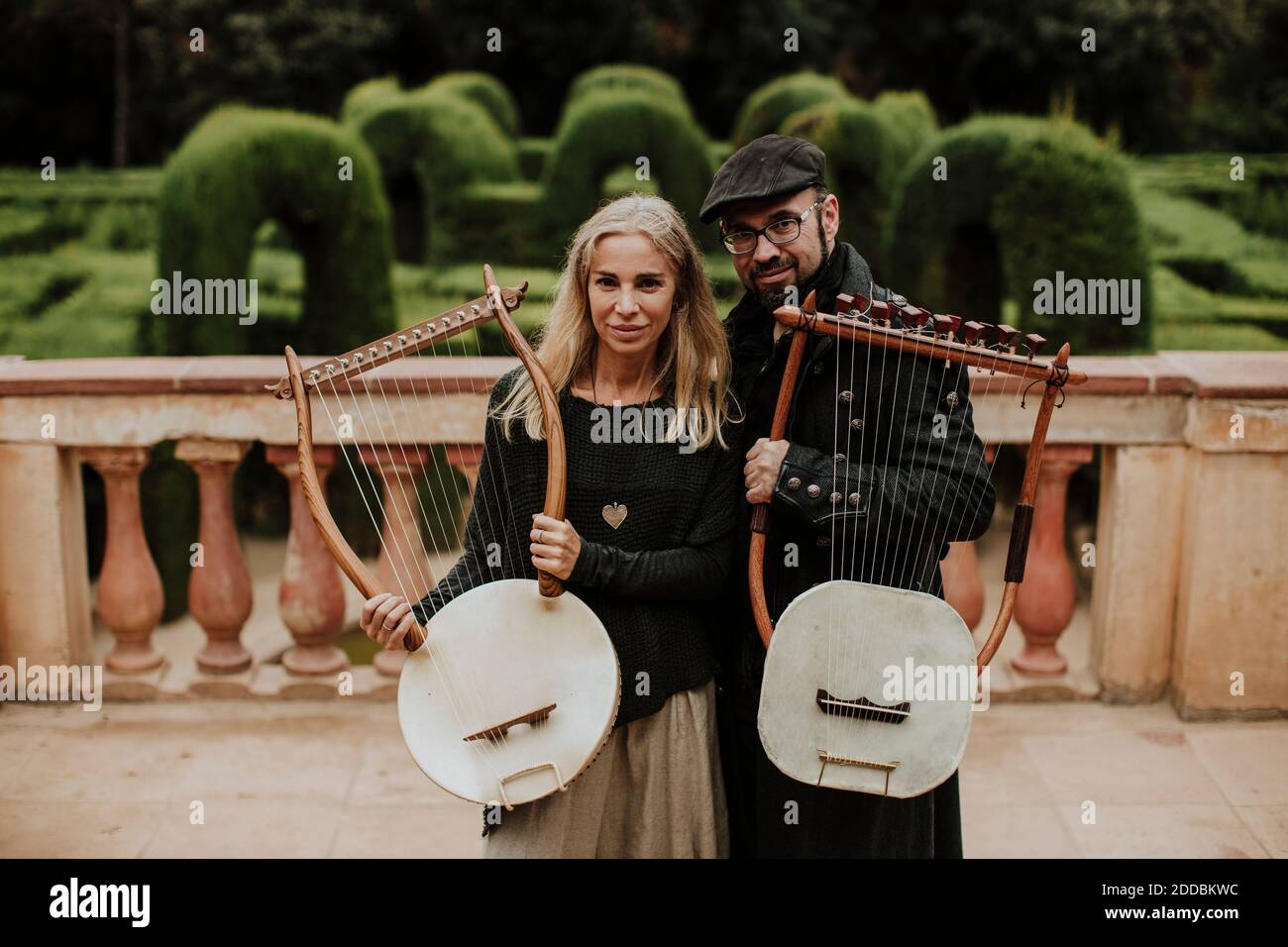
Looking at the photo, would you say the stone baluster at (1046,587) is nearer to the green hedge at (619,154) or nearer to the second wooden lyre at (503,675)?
the second wooden lyre at (503,675)

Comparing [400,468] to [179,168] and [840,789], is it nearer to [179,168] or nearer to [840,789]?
[840,789]

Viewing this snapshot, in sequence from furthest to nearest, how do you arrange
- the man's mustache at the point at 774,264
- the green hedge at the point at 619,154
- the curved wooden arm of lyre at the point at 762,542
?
1. the green hedge at the point at 619,154
2. the man's mustache at the point at 774,264
3. the curved wooden arm of lyre at the point at 762,542

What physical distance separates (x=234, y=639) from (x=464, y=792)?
88.0 inches

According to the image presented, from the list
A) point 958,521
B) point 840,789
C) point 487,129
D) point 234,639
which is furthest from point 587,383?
point 487,129

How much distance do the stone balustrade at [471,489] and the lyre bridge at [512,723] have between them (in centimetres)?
159

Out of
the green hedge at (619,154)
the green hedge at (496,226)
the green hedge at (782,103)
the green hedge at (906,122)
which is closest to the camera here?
the green hedge at (619,154)

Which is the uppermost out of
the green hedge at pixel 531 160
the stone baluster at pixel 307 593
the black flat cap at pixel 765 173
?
the green hedge at pixel 531 160

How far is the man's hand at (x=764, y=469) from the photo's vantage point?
8.84ft

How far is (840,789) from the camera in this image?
9.05 ft

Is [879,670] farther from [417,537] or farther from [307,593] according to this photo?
[307,593]

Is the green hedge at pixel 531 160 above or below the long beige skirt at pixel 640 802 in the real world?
above

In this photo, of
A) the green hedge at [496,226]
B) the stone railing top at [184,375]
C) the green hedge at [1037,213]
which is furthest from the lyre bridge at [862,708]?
the green hedge at [496,226]

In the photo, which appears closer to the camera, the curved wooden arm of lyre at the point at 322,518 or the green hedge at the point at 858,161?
the curved wooden arm of lyre at the point at 322,518

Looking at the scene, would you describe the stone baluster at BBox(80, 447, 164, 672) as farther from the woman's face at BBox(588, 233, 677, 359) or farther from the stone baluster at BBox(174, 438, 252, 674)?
the woman's face at BBox(588, 233, 677, 359)
